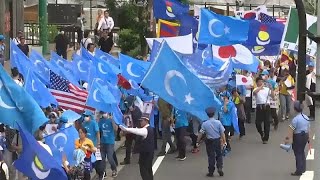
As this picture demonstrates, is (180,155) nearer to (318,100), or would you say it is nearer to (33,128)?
(33,128)

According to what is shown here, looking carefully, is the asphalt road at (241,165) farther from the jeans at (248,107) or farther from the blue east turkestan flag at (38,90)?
the jeans at (248,107)

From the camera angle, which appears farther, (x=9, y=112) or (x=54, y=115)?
(x=54, y=115)

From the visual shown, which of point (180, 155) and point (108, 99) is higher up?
point (108, 99)

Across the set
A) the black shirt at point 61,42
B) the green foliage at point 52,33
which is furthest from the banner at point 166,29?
the green foliage at point 52,33

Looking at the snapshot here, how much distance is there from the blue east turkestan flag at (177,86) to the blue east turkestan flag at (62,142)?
165 centimetres

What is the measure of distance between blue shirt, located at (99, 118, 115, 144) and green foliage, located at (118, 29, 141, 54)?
16657 millimetres

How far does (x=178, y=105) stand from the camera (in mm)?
12891

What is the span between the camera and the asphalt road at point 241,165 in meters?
15.8

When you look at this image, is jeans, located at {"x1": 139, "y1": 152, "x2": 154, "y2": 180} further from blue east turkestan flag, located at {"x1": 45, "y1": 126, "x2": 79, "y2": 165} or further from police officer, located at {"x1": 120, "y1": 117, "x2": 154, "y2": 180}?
blue east turkestan flag, located at {"x1": 45, "y1": 126, "x2": 79, "y2": 165}

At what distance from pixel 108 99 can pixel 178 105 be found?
8.21ft

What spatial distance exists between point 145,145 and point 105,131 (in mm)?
1443

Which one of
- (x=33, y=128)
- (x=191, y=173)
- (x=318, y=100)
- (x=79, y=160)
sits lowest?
(x=191, y=173)

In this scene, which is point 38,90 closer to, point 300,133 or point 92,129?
point 92,129

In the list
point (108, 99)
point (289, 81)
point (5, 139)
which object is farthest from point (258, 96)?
point (5, 139)
